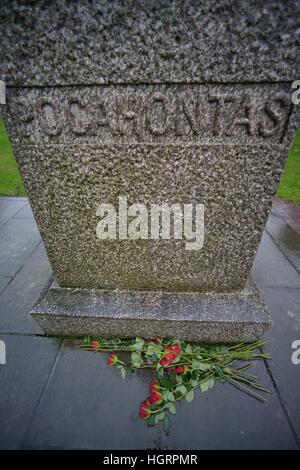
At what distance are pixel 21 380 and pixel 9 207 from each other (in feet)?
8.58

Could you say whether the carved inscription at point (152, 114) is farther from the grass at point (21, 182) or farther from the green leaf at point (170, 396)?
the grass at point (21, 182)

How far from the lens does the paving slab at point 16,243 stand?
2.35m

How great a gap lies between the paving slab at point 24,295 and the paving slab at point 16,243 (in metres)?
0.10

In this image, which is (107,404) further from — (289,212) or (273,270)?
(289,212)

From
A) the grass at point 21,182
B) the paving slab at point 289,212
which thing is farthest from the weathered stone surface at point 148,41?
the grass at point 21,182

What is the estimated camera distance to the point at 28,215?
10.5 feet

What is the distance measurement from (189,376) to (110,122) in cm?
147

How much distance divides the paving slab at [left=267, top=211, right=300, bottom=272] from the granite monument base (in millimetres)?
1063

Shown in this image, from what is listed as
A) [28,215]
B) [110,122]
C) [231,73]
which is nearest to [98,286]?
[110,122]

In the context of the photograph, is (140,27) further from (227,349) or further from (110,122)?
(227,349)

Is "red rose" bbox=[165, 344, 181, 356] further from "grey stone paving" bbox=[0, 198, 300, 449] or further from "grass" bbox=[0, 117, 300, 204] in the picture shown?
"grass" bbox=[0, 117, 300, 204]

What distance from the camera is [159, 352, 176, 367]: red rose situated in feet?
4.83

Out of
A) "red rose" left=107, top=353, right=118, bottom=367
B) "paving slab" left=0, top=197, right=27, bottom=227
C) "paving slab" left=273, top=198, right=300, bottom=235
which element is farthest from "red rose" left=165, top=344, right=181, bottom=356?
"paving slab" left=0, top=197, right=27, bottom=227
